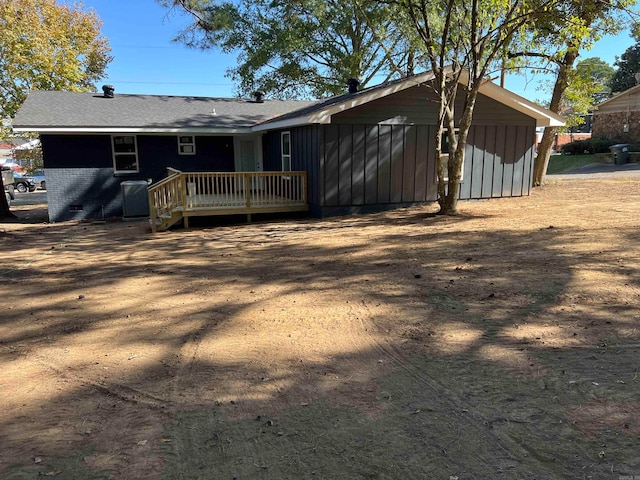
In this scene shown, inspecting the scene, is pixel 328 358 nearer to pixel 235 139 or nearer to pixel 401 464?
pixel 401 464

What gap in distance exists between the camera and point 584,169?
24625 millimetres

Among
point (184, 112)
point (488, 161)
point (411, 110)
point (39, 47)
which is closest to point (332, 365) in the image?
point (411, 110)

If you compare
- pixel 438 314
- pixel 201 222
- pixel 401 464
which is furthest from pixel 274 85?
pixel 401 464

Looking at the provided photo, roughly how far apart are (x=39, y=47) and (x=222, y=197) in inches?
623

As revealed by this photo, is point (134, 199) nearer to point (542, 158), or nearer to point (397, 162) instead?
point (397, 162)

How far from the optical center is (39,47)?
71.1 feet

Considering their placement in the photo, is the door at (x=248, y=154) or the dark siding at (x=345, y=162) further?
the door at (x=248, y=154)

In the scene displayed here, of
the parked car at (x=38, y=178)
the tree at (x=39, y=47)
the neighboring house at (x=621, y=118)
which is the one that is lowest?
the parked car at (x=38, y=178)

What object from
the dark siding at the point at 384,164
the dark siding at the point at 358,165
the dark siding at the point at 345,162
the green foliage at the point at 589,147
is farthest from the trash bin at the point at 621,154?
the dark siding at the point at 345,162

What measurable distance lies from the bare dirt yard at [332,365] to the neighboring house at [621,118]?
26.2 meters

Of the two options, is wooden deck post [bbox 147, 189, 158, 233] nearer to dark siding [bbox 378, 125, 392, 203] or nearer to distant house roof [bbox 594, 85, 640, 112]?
dark siding [bbox 378, 125, 392, 203]

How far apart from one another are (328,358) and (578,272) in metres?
3.67

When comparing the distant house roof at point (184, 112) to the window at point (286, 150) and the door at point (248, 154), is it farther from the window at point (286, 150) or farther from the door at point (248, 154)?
the door at point (248, 154)

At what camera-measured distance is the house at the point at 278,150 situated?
1227 cm
